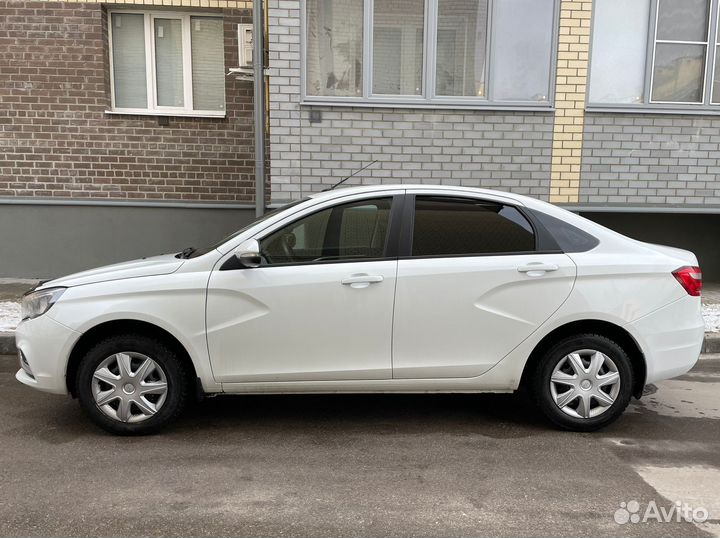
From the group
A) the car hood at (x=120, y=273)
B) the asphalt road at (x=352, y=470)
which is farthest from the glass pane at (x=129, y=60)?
the car hood at (x=120, y=273)

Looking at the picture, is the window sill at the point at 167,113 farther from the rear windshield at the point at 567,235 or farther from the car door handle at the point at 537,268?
the car door handle at the point at 537,268

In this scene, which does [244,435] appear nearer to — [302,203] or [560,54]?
[302,203]

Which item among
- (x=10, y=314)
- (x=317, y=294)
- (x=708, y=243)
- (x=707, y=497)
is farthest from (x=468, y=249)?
(x=708, y=243)

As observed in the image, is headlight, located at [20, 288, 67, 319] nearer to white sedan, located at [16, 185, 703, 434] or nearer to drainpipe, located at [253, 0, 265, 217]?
white sedan, located at [16, 185, 703, 434]

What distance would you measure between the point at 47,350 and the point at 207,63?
621 centimetres

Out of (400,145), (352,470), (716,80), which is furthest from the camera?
(716,80)

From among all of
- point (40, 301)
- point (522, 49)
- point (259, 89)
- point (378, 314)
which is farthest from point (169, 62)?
point (378, 314)

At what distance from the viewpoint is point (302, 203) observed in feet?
13.3

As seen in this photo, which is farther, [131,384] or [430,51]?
[430,51]

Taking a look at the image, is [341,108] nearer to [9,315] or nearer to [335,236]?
[335,236]

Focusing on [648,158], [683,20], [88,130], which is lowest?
[648,158]

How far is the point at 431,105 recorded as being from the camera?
761 cm

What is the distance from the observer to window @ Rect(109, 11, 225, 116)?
870 cm

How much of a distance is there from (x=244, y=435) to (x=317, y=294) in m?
1.09
